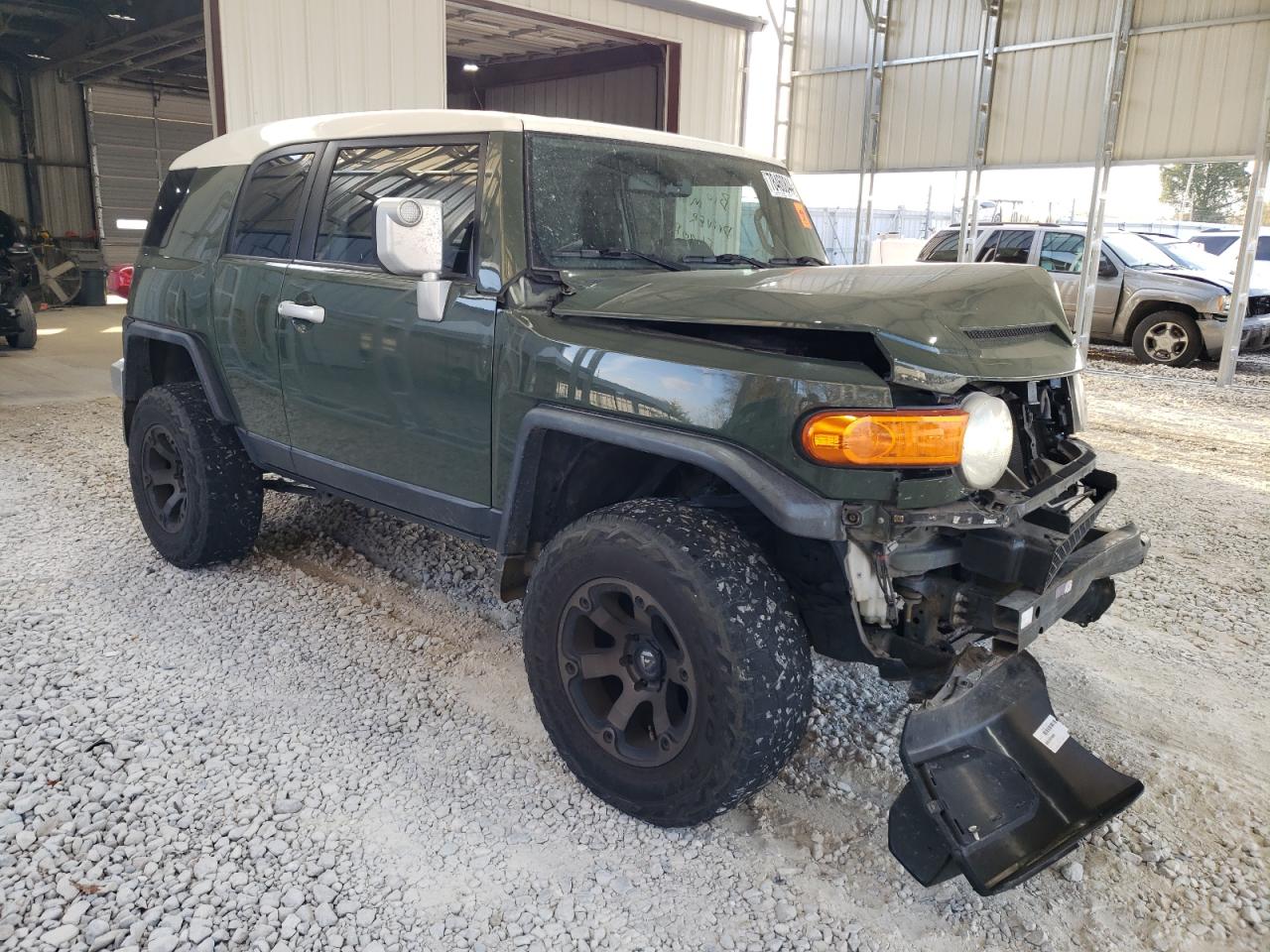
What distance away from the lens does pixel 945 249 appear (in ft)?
43.6

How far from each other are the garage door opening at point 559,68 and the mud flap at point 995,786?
9.47 meters

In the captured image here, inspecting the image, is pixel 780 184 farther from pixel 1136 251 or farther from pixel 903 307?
pixel 1136 251

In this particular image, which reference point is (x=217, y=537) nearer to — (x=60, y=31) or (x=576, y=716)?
(x=576, y=716)

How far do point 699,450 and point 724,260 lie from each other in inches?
48.5

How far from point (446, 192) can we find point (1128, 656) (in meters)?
3.05

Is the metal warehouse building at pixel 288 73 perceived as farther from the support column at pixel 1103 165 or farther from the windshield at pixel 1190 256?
the windshield at pixel 1190 256

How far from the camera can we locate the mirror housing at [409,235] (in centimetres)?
266

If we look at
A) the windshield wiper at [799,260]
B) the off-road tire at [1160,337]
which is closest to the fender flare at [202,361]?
the windshield wiper at [799,260]

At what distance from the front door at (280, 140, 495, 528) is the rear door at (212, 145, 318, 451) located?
0.10 meters

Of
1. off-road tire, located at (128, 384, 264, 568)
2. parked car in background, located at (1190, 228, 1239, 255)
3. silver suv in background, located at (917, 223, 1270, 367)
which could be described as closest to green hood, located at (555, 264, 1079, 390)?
off-road tire, located at (128, 384, 264, 568)

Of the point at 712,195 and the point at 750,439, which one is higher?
the point at 712,195

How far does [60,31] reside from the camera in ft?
59.9

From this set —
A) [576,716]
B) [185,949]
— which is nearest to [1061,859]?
[576,716]

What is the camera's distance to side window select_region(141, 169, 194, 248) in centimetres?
444
